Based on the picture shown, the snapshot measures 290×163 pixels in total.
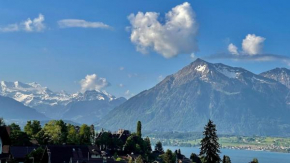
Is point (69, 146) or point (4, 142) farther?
point (69, 146)

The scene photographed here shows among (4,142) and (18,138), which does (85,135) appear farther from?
(4,142)

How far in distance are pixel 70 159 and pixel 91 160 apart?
3705 mm

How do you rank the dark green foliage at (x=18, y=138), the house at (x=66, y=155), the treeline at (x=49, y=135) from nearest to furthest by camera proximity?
the house at (x=66, y=155) < the dark green foliage at (x=18, y=138) < the treeline at (x=49, y=135)

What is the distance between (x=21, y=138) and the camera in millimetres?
→ 103188

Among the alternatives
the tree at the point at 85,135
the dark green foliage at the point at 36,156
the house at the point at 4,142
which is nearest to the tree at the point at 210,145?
the house at the point at 4,142

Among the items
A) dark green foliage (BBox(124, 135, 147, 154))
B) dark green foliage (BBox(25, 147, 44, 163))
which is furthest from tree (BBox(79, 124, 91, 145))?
dark green foliage (BBox(25, 147, 44, 163))

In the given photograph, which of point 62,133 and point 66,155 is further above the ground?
point 62,133

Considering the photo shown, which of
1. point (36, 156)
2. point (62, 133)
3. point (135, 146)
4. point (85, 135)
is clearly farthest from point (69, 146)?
point (135, 146)

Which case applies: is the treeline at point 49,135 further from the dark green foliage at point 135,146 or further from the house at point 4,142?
the house at point 4,142

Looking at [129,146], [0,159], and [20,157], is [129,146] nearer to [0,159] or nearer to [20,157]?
[20,157]

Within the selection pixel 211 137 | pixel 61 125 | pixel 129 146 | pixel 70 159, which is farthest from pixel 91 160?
pixel 129 146

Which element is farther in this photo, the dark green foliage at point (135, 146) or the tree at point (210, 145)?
the dark green foliage at point (135, 146)

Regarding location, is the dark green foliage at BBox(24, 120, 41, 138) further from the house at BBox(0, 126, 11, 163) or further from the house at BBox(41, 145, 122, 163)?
the house at BBox(0, 126, 11, 163)

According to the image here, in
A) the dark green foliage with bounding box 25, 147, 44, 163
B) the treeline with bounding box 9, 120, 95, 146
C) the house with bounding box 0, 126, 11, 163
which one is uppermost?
the treeline with bounding box 9, 120, 95, 146
